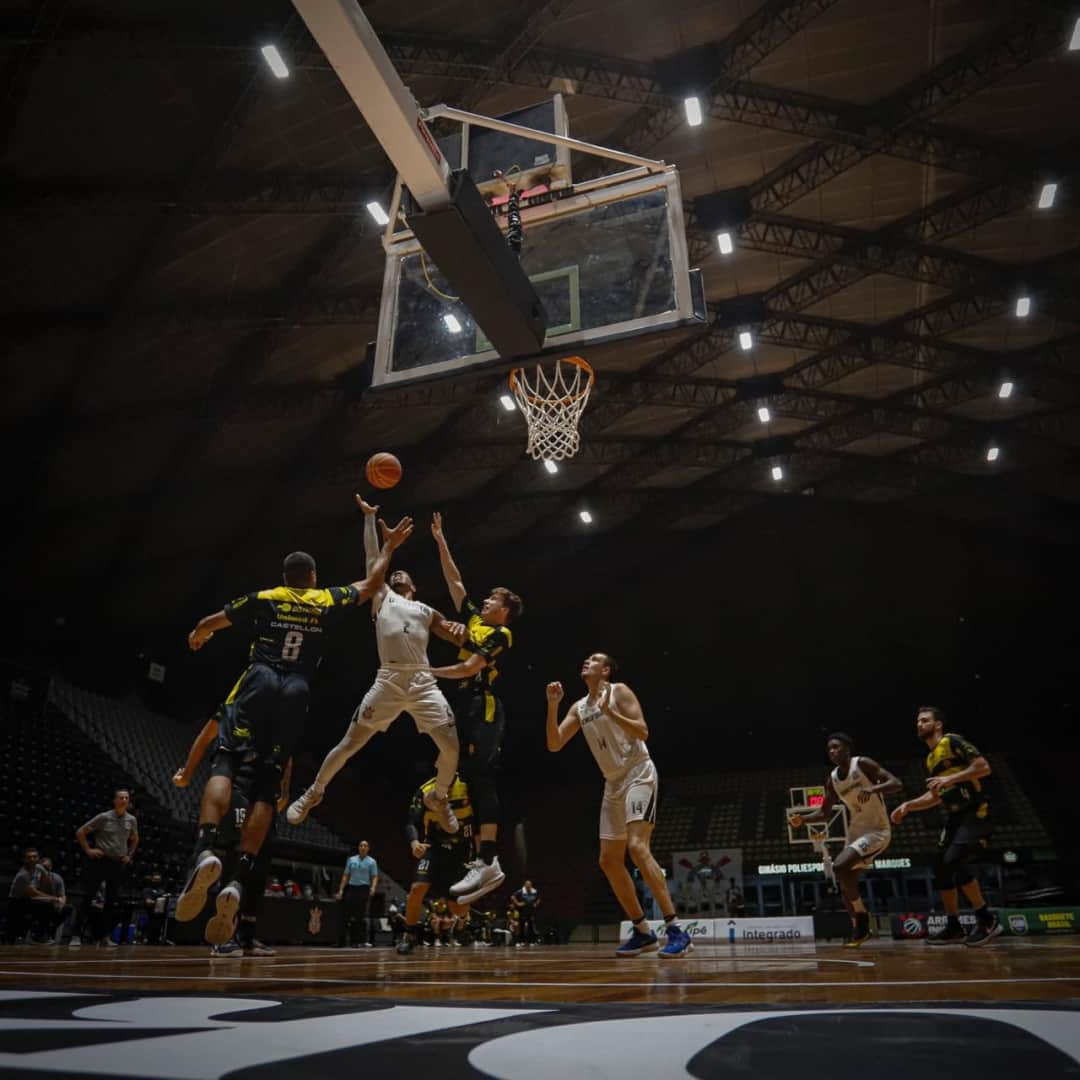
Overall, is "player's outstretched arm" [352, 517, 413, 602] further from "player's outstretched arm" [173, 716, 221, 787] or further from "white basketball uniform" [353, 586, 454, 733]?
"player's outstretched arm" [173, 716, 221, 787]

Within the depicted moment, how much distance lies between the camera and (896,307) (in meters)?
16.7

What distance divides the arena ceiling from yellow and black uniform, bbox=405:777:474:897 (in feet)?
10.9

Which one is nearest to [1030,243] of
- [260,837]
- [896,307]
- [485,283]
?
[896,307]

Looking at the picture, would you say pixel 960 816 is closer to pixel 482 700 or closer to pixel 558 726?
pixel 558 726

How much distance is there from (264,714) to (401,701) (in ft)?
3.31

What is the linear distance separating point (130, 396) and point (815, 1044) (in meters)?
16.8

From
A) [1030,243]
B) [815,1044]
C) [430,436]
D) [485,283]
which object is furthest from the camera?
[430,436]

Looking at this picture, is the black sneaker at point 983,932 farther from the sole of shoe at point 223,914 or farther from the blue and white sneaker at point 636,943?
the sole of shoe at point 223,914

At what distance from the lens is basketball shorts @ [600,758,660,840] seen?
5.61 m

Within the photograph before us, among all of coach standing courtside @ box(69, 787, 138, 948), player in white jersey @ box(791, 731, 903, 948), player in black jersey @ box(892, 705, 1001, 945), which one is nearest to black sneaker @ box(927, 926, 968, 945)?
player in black jersey @ box(892, 705, 1001, 945)

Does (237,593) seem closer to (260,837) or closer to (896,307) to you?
(896,307)

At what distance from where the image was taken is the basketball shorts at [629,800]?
5613 millimetres

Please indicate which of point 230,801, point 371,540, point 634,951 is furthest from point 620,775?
point 230,801

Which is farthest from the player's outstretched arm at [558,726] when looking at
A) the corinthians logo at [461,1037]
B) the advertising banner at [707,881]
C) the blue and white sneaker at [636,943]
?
the advertising banner at [707,881]
